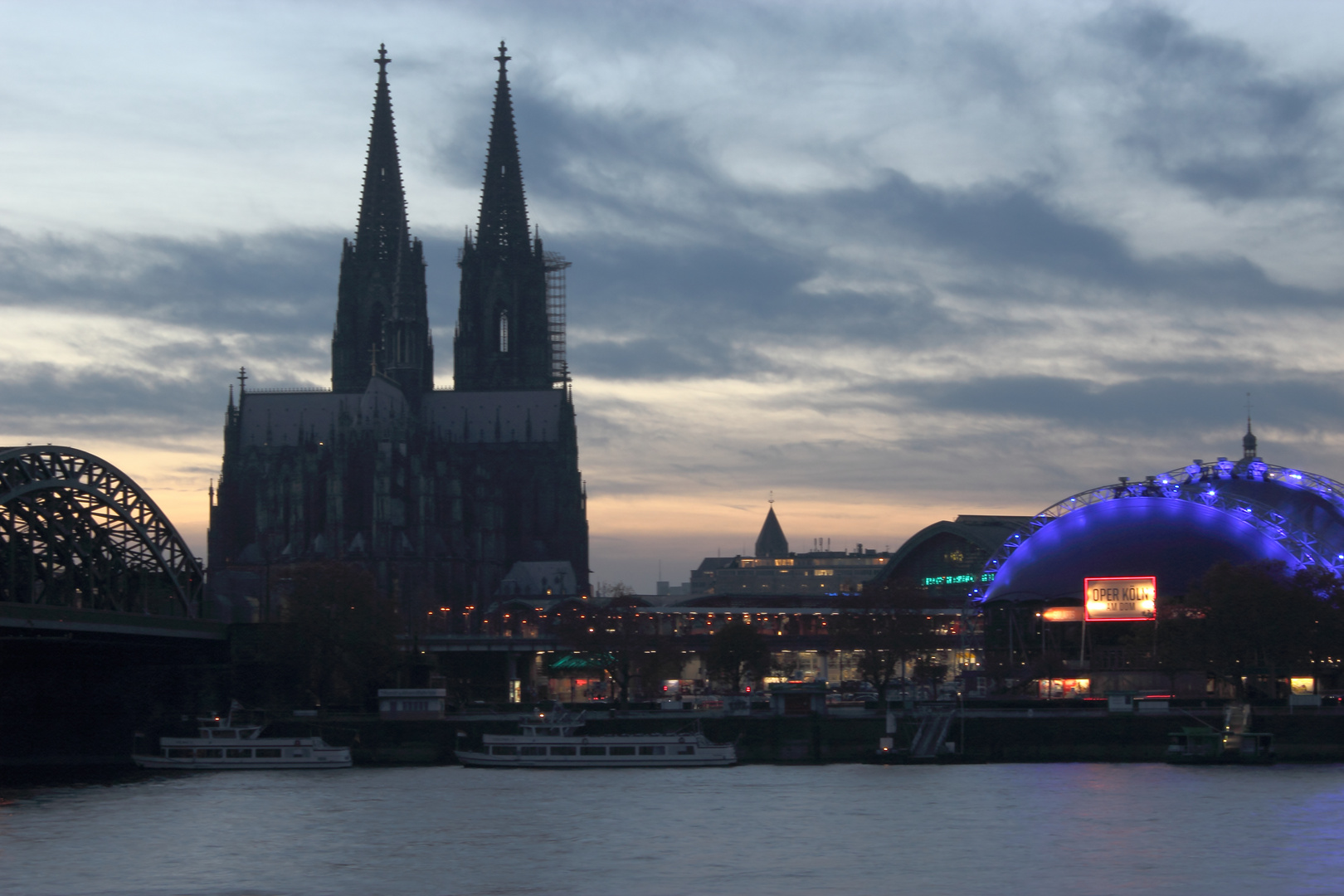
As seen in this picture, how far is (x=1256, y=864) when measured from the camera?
5931cm

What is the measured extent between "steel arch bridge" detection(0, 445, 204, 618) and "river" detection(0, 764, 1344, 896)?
20.2 m

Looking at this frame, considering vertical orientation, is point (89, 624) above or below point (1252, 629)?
above

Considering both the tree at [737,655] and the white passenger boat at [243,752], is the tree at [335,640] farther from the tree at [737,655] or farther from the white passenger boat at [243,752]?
the tree at [737,655]

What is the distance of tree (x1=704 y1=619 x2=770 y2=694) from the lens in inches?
6033

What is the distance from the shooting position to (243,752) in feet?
342

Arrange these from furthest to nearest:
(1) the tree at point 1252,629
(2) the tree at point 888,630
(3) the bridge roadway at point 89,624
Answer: (2) the tree at point 888,630 → (1) the tree at point 1252,629 → (3) the bridge roadway at point 89,624

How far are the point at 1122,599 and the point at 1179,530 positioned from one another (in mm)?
9202

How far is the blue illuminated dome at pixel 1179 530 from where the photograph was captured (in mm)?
134375

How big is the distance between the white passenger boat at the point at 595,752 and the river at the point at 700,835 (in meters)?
6.46

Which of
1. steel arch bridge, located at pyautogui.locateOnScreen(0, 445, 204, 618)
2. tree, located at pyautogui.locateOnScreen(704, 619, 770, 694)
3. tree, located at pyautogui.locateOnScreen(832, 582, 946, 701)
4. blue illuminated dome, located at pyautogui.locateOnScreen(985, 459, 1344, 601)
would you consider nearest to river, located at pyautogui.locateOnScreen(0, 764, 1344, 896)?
steel arch bridge, located at pyautogui.locateOnScreen(0, 445, 204, 618)

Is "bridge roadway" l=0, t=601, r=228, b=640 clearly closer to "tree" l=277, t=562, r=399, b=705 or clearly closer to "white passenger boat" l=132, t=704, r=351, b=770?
"white passenger boat" l=132, t=704, r=351, b=770

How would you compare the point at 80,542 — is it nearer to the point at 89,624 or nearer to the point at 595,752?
the point at 89,624

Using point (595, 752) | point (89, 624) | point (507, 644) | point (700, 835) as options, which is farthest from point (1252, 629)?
point (89, 624)

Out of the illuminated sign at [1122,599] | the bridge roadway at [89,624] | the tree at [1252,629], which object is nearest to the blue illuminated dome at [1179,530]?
the illuminated sign at [1122,599]
